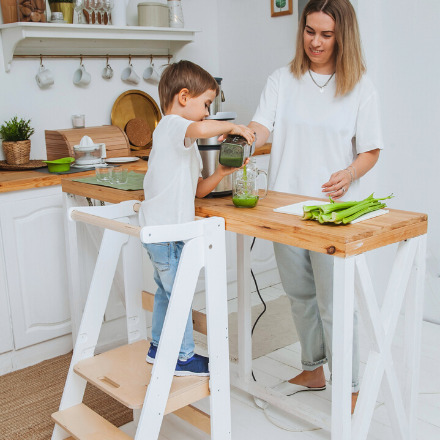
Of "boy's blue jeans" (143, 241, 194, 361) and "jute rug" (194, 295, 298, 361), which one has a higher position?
"boy's blue jeans" (143, 241, 194, 361)

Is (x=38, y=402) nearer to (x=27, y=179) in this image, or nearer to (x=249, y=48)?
(x=27, y=179)

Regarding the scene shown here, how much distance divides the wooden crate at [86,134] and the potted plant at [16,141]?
148mm

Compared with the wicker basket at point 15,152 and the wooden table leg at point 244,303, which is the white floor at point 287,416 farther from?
the wicker basket at point 15,152

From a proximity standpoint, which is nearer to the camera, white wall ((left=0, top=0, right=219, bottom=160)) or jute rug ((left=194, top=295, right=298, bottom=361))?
jute rug ((left=194, top=295, right=298, bottom=361))

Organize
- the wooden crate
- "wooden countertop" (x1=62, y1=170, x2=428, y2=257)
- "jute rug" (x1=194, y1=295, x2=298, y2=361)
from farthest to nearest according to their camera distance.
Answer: the wooden crate, "jute rug" (x1=194, y1=295, x2=298, y2=361), "wooden countertop" (x1=62, y1=170, x2=428, y2=257)

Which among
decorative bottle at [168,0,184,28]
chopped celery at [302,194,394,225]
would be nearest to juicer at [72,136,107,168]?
decorative bottle at [168,0,184,28]

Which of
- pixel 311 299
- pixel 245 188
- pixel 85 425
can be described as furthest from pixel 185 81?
pixel 85 425

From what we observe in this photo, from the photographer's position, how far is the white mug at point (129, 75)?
3345 mm

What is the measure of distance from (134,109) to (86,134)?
18.8 inches

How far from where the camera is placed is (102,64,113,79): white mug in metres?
3.27

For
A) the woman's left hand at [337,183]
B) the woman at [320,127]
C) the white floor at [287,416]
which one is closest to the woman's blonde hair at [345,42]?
the woman at [320,127]

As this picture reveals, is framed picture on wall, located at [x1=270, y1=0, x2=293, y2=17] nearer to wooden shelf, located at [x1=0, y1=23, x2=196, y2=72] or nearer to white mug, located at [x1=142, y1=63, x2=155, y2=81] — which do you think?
wooden shelf, located at [x1=0, y1=23, x2=196, y2=72]

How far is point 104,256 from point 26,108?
142cm

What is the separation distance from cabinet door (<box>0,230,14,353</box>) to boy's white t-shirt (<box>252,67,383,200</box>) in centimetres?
122
